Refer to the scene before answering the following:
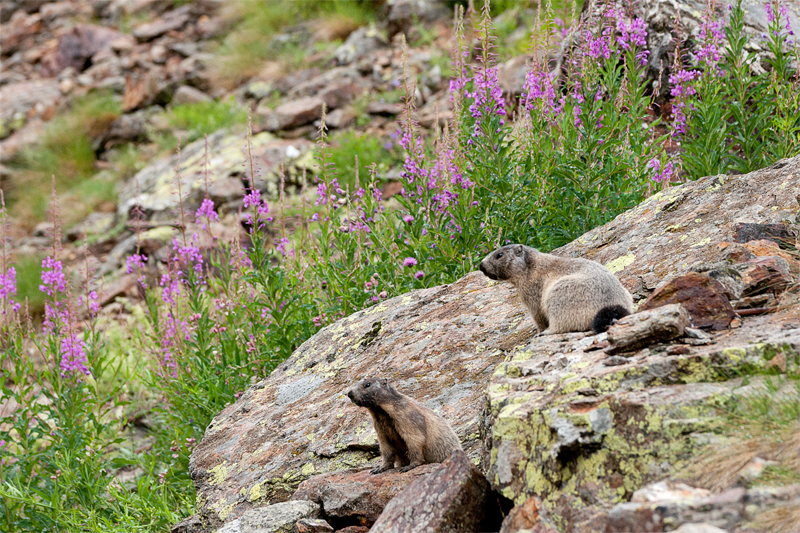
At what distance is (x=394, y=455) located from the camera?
15.5 feet

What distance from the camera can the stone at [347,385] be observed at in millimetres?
5082

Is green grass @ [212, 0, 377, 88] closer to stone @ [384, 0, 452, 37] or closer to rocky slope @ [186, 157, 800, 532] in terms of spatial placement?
stone @ [384, 0, 452, 37]

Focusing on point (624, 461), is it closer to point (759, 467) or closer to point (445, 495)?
point (759, 467)

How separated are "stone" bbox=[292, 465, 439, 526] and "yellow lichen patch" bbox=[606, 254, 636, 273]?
7.21 feet

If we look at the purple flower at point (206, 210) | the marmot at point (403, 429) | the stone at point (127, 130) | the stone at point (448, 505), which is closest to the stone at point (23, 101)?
the stone at point (127, 130)

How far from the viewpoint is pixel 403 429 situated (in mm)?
4590

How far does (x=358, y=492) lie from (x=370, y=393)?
69 centimetres

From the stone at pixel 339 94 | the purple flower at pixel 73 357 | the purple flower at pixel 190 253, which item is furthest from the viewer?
the stone at pixel 339 94

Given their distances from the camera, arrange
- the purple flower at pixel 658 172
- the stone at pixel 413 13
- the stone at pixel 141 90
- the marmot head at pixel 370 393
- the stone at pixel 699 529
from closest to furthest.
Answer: the stone at pixel 699 529 < the marmot head at pixel 370 393 < the purple flower at pixel 658 172 < the stone at pixel 413 13 < the stone at pixel 141 90

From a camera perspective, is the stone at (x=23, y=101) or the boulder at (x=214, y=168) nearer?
the boulder at (x=214, y=168)

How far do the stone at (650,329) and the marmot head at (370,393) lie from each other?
1587 mm

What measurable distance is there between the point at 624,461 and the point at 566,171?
375cm

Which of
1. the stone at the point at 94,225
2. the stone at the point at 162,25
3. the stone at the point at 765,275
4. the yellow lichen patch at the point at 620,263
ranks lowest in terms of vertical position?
the stone at the point at 94,225

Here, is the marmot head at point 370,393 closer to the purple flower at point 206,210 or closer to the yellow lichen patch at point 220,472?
the yellow lichen patch at point 220,472
